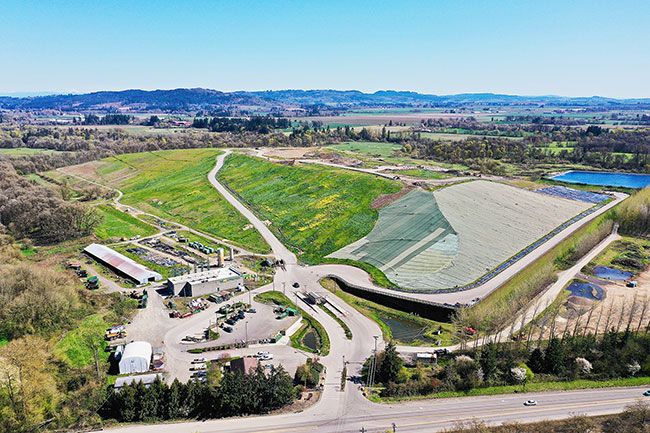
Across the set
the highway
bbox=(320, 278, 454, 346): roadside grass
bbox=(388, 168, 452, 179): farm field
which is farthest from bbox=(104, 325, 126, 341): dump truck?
bbox=(388, 168, 452, 179): farm field

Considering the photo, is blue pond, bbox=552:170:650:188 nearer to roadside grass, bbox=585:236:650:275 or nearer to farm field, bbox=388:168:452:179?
farm field, bbox=388:168:452:179

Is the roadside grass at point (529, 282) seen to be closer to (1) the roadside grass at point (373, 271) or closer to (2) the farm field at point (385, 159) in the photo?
(1) the roadside grass at point (373, 271)

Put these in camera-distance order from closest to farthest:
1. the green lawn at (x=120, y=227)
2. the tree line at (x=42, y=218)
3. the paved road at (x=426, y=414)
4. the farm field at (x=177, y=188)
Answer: the paved road at (x=426, y=414)
the tree line at (x=42, y=218)
the green lawn at (x=120, y=227)
the farm field at (x=177, y=188)

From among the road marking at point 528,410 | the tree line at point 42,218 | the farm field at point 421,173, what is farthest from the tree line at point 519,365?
the farm field at point 421,173

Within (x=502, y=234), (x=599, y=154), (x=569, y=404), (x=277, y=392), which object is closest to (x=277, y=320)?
(x=277, y=392)

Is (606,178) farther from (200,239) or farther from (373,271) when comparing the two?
(200,239)
